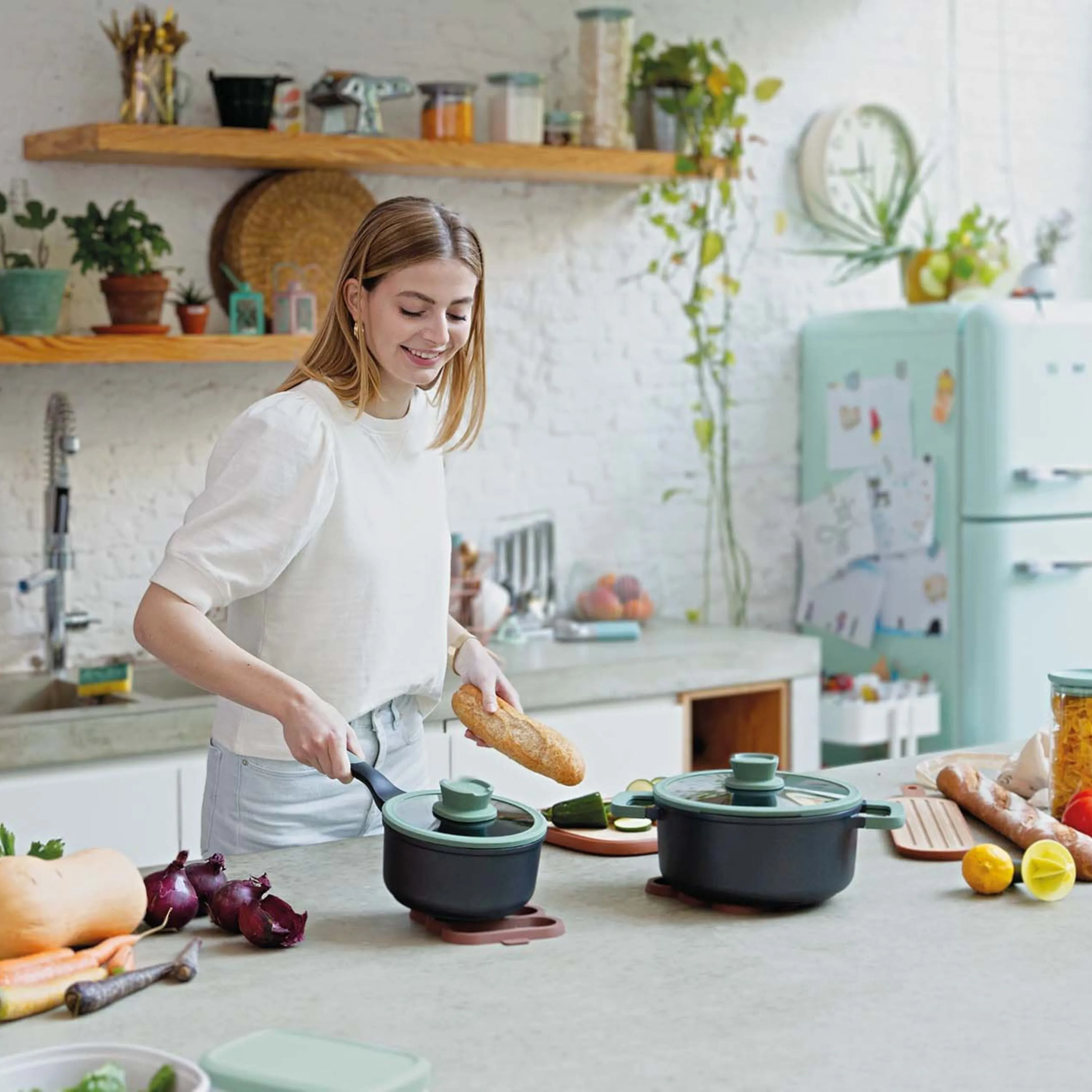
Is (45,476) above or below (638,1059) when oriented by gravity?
above

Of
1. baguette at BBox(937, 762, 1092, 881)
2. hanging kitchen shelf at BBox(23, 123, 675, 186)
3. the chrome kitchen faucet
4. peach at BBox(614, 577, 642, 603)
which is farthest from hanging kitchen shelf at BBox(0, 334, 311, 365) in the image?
baguette at BBox(937, 762, 1092, 881)

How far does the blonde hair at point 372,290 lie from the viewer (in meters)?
2.34

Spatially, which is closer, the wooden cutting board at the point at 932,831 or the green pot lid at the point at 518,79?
the wooden cutting board at the point at 932,831

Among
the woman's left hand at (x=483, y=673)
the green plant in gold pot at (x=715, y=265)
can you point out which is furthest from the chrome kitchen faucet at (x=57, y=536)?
the green plant in gold pot at (x=715, y=265)

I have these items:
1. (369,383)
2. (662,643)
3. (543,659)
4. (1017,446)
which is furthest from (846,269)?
(369,383)

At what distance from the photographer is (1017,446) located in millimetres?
4824

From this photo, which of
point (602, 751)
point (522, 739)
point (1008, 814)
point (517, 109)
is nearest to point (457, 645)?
point (522, 739)

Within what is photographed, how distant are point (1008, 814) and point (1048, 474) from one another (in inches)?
104

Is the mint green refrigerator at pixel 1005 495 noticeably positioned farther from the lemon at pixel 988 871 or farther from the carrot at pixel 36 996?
the carrot at pixel 36 996

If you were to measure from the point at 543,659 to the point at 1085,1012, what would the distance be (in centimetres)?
252

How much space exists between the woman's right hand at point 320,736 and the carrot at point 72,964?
0.92 ft

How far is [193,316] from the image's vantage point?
4.06 meters

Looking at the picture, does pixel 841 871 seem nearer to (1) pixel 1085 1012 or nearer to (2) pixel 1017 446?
(1) pixel 1085 1012

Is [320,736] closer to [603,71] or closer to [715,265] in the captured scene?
[603,71]
